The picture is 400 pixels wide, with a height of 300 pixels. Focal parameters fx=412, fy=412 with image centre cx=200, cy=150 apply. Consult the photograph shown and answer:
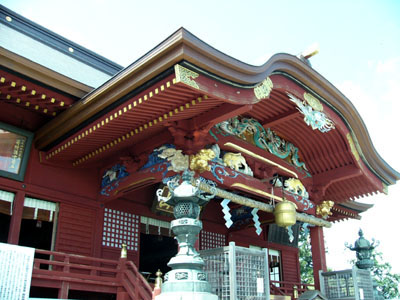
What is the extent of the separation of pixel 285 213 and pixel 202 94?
12.3 ft

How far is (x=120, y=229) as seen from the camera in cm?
898

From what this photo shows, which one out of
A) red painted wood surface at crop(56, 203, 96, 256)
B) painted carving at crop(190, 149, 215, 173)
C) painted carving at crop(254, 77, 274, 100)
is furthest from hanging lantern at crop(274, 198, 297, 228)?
red painted wood surface at crop(56, 203, 96, 256)

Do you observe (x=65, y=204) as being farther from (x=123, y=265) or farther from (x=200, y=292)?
(x=200, y=292)

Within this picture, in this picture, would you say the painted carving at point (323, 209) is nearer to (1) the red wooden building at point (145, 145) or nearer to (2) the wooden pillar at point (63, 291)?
(1) the red wooden building at point (145, 145)

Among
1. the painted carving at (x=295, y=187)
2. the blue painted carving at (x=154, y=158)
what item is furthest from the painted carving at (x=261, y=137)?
the blue painted carving at (x=154, y=158)

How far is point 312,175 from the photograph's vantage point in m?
10.6

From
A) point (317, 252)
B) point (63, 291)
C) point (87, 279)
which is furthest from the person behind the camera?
point (317, 252)

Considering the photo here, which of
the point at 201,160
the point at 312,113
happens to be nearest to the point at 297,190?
the point at 312,113

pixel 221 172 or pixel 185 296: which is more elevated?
pixel 221 172

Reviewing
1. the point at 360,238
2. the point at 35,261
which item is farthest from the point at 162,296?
the point at 360,238

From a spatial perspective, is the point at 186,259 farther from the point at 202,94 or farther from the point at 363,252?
the point at 363,252

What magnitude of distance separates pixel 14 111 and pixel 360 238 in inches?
344

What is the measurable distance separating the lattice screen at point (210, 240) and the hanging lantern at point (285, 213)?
2.63 metres

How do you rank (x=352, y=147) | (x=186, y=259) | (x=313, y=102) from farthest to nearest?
(x=352, y=147), (x=313, y=102), (x=186, y=259)
